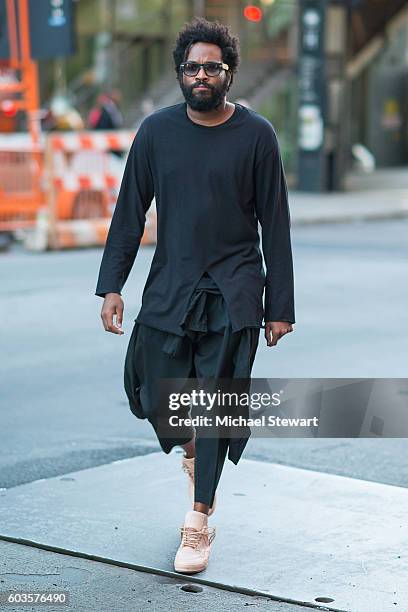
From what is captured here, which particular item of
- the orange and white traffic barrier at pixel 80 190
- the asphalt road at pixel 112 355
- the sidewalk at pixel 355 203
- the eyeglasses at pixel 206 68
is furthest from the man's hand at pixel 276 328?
the sidewalk at pixel 355 203

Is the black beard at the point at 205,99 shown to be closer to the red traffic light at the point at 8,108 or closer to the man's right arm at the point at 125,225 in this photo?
the man's right arm at the point at 125,225

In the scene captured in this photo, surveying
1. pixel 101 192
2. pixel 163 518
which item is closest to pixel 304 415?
pixel 163 518

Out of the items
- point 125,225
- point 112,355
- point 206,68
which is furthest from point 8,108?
point 206,68

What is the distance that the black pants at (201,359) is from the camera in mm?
4754

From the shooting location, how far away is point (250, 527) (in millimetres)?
5234

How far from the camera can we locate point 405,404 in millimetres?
7227

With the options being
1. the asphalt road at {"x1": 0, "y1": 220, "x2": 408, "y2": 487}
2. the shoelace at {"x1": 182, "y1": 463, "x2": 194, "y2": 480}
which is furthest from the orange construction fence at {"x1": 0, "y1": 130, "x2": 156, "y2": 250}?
the shoelace at {"x1": 182, "y1": 463, "x2": 194, "y2": 480}

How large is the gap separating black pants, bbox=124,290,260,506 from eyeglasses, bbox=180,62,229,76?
792 millimetres

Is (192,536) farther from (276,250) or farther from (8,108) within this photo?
(8,108)

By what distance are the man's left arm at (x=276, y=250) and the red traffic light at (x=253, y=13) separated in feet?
77.1

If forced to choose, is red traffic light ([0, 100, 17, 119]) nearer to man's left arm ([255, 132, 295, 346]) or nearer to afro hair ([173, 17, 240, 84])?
afro hair ([173, 17, 240, 84])

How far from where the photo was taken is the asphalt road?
654cm

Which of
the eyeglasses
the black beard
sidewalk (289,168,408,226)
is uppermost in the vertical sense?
the eyeglasses

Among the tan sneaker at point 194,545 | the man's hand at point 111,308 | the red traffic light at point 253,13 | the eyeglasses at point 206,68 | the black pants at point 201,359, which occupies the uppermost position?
the eyeglasses at point 206,68
